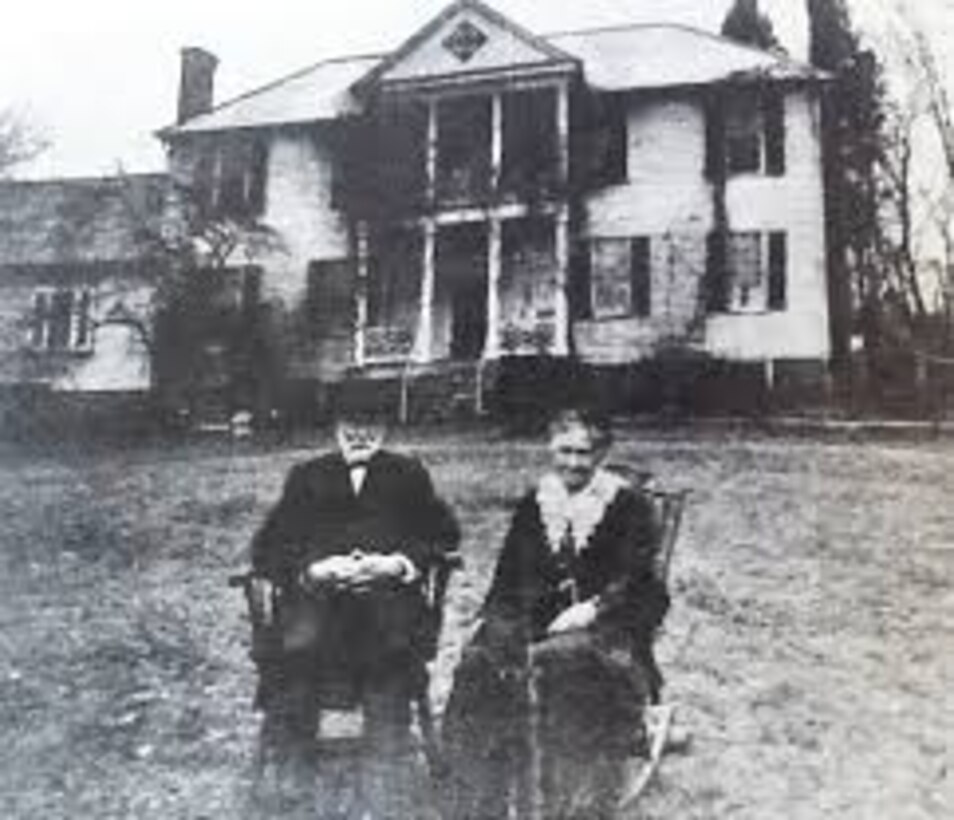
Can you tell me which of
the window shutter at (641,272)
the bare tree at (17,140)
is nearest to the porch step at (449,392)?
the window shutter at (641,272)

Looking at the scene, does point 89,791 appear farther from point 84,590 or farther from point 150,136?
point 150,136

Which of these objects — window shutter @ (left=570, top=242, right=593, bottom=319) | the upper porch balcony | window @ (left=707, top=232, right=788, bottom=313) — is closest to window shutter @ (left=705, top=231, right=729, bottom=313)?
window @ (left=707, top=232, right=788, bottom=313)

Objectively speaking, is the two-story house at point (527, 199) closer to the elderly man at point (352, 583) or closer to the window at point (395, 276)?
the window at point (395, 276)

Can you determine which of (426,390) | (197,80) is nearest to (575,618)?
(426,390)

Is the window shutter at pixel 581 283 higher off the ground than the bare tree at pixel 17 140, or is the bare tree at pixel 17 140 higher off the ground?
the bare tree at pixel 17 140

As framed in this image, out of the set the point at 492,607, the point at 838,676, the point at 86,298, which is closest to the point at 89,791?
the point at 492,607

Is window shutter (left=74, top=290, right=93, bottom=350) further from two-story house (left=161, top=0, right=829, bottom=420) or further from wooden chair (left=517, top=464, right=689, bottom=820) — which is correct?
wooden chair (left=517, top=464, right=689, bottom=820)

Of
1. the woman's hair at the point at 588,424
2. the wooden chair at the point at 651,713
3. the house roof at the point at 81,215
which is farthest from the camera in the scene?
the house roof at the point at 81,215
